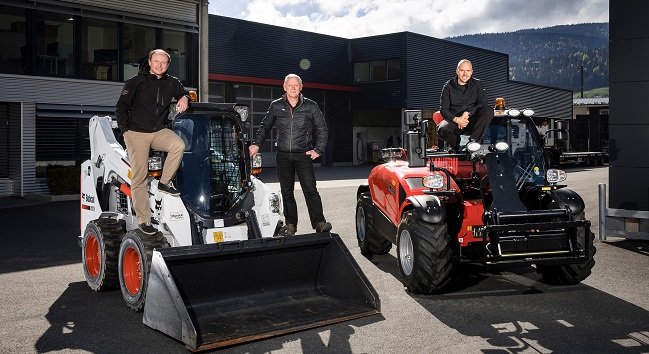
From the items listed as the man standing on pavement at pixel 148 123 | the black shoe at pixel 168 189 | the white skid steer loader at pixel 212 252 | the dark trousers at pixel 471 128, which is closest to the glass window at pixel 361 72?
the dark trousers at pixel 471 128

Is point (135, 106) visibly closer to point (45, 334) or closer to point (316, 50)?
point (45, 334)

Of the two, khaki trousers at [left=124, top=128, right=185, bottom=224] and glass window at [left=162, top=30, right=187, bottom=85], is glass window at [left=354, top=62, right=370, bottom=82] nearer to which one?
glass window at [left=162, top=30, right=187, bottom=85]

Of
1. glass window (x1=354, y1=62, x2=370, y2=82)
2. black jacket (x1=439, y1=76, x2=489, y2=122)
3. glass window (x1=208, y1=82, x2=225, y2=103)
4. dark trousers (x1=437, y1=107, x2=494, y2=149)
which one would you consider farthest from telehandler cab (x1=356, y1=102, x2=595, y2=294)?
glass window (x1=354, y1=62, x2=370, y2=82)

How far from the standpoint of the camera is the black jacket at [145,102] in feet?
24.8

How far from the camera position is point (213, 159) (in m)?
7.76

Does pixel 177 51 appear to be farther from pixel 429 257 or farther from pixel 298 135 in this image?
pixel 429 257

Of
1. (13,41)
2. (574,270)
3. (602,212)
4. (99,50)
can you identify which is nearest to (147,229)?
(574,270)

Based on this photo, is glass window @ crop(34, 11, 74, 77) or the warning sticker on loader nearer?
the warning sticker on loader

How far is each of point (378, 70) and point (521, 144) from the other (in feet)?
117

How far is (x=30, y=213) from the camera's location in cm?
1652

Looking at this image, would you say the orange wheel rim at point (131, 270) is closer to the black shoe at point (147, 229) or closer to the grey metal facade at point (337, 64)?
the black shoe at point (147, 229)

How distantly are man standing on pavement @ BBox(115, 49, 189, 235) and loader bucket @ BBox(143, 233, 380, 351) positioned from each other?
3.70 feet

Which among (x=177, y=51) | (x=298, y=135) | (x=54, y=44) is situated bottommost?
(x=298, y=135)

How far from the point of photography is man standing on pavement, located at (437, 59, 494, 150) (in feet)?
28.3
